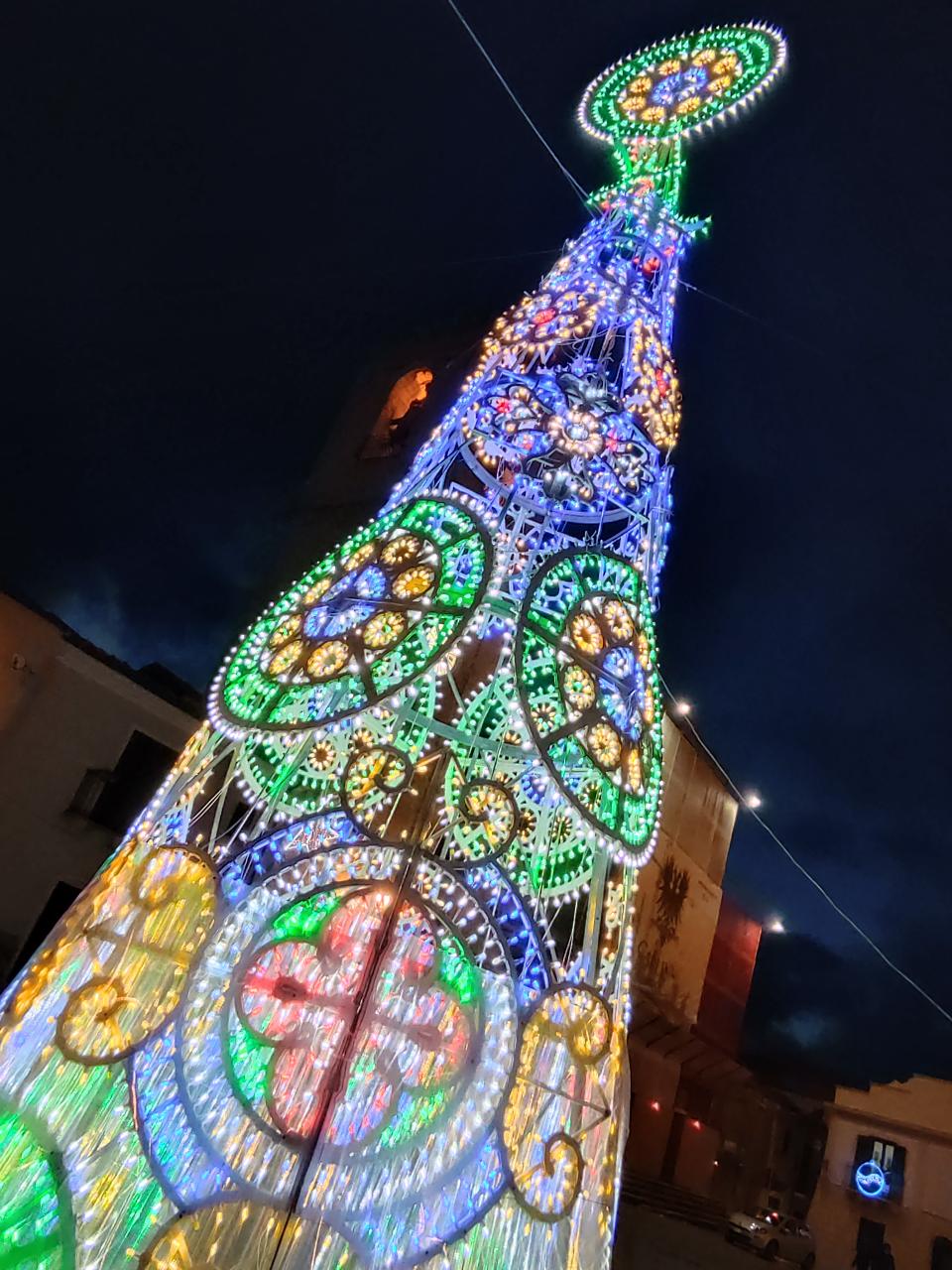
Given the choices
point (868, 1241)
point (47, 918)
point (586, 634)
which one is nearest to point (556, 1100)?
point (586, 634)

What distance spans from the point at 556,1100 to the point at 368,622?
288 cm

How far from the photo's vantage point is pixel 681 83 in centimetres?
747

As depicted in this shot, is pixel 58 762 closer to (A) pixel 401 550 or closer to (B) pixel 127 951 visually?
(B) pixel 127 951

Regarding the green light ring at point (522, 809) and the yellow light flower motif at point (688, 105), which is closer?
the green light ring at point (522, 809)

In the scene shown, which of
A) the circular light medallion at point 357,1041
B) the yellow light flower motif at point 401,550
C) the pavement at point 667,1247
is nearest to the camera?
the circular light medallion at point 357,1041

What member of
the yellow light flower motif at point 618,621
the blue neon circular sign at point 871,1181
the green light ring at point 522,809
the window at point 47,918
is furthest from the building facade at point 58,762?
the blue neon circular sign at point 871,1181

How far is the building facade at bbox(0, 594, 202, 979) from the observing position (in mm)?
9430

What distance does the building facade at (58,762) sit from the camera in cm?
943

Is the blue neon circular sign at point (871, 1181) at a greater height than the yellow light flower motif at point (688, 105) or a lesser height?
lesser

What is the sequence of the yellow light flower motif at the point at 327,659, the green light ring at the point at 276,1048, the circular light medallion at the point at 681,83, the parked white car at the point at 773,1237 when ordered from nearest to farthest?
the green light ring at the point at 276,1048, the yellow light flower motif at the point at 327,659, the circular light medallion at the point at 681,83, the parked white car at the point at 773,1237

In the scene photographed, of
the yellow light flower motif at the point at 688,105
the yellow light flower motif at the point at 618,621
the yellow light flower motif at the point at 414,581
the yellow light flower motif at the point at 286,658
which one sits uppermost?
the yellow light flower motif at the point at 688,105

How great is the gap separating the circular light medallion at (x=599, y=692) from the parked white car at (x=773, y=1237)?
34.9 feet

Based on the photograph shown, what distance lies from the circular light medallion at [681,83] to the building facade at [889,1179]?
17.6 metres

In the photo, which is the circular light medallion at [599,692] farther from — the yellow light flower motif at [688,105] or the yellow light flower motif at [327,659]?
the yellow light flower motif at [688,105]
